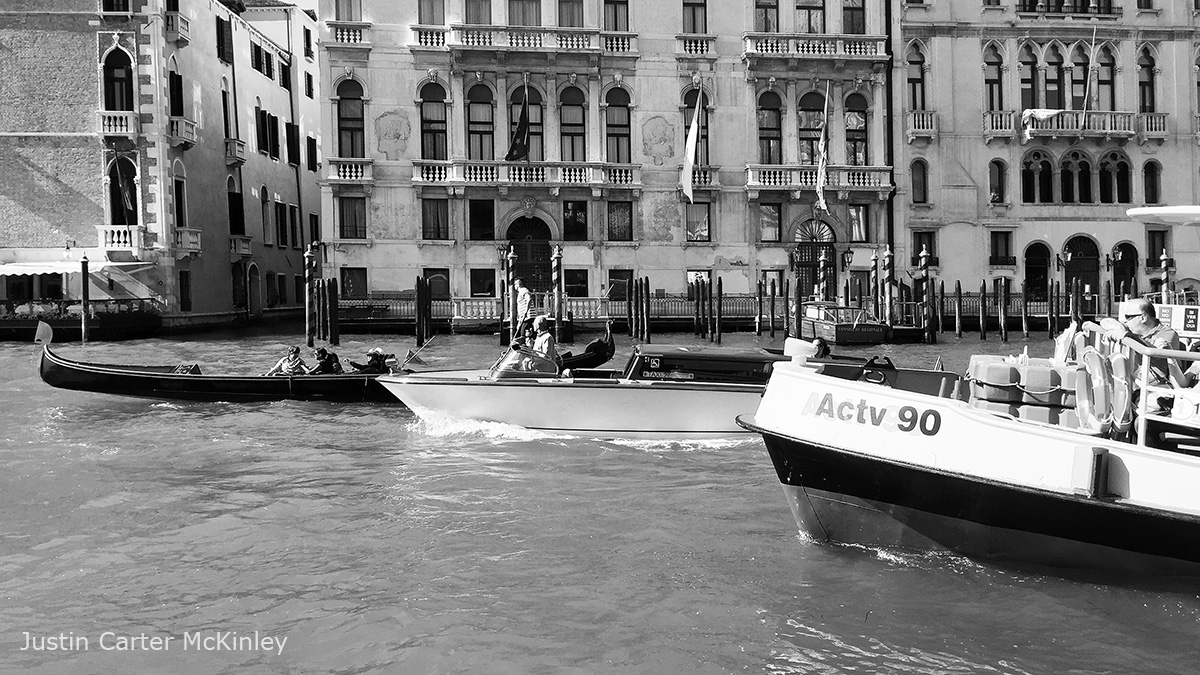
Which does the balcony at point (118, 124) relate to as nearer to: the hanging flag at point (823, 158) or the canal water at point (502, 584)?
Answer: the hanging flag at point (823, 158)

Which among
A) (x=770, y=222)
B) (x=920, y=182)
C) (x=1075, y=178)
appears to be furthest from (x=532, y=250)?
(x=1075, y=178)

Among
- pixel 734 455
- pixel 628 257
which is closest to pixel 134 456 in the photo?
pixel 734 455

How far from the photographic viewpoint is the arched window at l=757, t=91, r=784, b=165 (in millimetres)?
32531

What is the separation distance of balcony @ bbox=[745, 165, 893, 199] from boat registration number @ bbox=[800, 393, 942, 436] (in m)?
25.7

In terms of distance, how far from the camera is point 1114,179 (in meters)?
34.4

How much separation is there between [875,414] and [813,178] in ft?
87.2

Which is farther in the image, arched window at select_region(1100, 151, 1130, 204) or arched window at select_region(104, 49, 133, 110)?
arched window at select_region(1100, 151, 1130, 204)

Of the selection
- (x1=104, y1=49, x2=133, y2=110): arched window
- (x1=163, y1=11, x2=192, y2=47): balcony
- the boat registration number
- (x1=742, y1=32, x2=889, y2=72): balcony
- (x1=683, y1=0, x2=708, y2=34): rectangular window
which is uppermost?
(x1=683, y1=0, x2=708, y2=34): rectangular window

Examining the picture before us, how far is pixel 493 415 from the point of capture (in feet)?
39.3

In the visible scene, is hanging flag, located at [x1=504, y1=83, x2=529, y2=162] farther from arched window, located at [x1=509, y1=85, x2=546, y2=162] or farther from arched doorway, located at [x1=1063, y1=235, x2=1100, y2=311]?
arched doorway, located at [x1=1063, y1=235, x2=1100, y2=311]

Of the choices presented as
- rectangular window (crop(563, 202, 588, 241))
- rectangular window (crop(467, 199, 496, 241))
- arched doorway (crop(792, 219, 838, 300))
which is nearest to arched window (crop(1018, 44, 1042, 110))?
arched doorway (crop(792, 219, 838, 300))

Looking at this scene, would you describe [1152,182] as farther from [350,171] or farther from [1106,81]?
[350,171]

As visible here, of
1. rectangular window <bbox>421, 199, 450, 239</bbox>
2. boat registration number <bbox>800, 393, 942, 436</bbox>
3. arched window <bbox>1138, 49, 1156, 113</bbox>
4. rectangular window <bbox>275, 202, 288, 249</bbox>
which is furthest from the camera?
rectangular window <bbox>275, 202, 288, 249</bbox>

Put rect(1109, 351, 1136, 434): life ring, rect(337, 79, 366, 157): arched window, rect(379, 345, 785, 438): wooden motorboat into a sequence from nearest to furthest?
rect(1109, 351, 1136, 434): life ring, rect(379, 345, 785, 438): wooden motorboat, rect(337, 79, 366, 157): arched window
